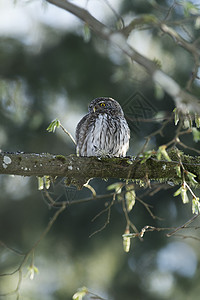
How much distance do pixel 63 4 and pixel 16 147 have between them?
587 cm

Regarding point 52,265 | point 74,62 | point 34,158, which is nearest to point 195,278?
point 52,265

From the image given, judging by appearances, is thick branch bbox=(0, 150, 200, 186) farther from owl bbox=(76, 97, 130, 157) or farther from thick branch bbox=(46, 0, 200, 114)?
thick branch bbox=(46, 0, 200, 114)

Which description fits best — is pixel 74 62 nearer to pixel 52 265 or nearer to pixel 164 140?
pixel 164 140

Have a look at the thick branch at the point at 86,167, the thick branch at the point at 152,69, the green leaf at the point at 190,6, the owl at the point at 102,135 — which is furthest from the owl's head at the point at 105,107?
the thick branch at the point at 152,69

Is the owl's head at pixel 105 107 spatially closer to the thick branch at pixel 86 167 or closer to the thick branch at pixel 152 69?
the thick branch at pixel 86 167

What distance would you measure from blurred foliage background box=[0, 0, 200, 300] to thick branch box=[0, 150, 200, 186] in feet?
11.5

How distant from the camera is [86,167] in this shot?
11.7 feet

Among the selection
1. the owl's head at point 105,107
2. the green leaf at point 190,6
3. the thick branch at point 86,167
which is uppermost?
the owl's head at point 105,107

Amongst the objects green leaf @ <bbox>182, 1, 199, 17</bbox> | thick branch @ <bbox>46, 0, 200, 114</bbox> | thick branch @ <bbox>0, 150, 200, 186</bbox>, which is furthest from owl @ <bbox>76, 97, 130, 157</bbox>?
thick branch @ <bbox>46, 0, 200, 114</bbox>

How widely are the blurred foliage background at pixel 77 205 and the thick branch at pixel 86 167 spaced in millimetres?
3515

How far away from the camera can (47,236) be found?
796 cm

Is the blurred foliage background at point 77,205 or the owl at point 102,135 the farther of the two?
the blurred foliage background at point 77,205

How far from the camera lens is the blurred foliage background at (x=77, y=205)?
7.46 metres

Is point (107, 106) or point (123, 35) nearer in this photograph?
point (123, 35)
